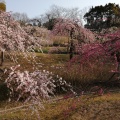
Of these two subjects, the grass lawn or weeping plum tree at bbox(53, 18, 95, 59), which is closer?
the grass lawn

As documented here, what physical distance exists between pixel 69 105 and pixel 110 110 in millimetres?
1171

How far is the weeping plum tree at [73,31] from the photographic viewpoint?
16.6 metres

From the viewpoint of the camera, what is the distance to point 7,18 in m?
7.18

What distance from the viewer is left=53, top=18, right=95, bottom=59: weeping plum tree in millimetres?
16625

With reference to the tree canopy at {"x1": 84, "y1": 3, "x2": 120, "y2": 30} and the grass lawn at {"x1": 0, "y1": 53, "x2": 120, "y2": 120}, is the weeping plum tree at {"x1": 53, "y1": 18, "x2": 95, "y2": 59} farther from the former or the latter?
the tree canopy at {"x1": 84, "y1": 3, "x2": 120, "y2": 30}

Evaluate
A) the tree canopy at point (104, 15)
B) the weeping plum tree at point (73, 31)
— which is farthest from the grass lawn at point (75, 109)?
the tree canopy at point (104, 15)

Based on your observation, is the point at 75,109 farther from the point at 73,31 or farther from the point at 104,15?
the point at 104,15

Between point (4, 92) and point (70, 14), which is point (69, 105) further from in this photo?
point (70, 14)

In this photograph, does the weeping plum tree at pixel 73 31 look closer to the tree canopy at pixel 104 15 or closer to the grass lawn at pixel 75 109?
the grass lawn at pixel 75 109

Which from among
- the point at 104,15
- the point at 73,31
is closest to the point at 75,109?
the point at 73,31

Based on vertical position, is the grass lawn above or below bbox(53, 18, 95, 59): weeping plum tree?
below

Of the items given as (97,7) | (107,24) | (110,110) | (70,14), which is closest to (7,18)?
(110,110)

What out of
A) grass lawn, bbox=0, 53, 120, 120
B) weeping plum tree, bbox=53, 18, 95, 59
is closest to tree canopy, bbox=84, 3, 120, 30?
weeping plum tree, bbox=53, 18, 95, 59

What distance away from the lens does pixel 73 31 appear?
1694 cm
